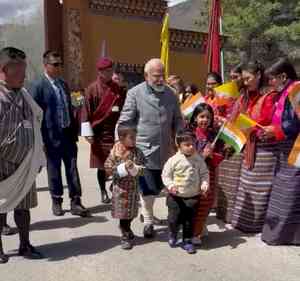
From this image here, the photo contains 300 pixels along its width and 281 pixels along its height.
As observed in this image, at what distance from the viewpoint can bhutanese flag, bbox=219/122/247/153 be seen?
526 cm

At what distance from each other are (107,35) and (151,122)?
427 inches

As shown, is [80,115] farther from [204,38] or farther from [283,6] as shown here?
[283,6]


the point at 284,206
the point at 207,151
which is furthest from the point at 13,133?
the point at 284,206

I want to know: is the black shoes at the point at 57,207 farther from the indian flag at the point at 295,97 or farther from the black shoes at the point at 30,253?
the indian flag at the point at 295,97

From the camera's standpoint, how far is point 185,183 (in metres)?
5.05

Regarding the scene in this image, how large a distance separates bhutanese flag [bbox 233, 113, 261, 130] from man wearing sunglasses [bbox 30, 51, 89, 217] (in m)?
2.14

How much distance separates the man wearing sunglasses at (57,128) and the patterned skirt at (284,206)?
2216mm

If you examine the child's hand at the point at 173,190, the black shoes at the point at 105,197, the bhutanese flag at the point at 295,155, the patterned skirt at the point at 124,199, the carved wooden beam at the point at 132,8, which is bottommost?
the black shoes at the point at 105,197

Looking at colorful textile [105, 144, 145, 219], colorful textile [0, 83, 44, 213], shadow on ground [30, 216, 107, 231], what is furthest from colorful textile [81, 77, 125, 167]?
colorful textile [0, 83, 44, 213]

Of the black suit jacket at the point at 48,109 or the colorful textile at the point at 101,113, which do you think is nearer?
the black suit jacket at the point at 48,109

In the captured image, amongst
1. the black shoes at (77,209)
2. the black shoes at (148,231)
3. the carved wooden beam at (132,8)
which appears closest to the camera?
the black shoes at (148,231)

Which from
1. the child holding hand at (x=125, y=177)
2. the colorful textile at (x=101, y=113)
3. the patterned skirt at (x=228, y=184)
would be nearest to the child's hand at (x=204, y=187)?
the child holding hand at (x=125, y=177)

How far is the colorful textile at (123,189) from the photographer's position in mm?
5133

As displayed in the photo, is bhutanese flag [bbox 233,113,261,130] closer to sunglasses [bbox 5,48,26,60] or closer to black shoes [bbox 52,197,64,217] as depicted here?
sunglasses [bbox 5,48,26,60]
